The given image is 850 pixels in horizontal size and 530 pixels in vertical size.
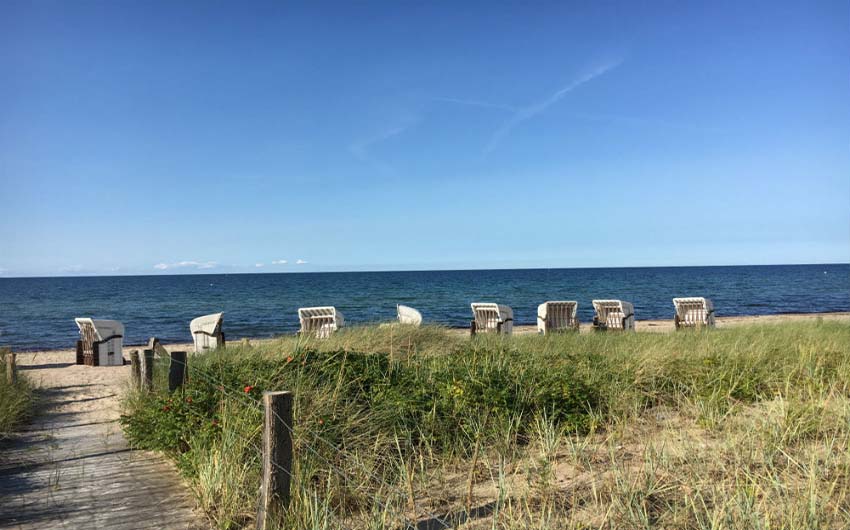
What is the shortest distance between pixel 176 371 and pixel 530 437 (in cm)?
351

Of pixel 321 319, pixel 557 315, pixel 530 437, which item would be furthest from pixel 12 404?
pixel 557 315

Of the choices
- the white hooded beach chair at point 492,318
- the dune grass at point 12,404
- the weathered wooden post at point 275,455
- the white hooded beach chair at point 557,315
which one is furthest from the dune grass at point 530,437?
the white hooded beach chair at point 557,315

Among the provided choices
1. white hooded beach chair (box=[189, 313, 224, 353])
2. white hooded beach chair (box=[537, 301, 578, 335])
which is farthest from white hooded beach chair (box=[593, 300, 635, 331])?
white hooded beach chair (box=[189, 313, 224, 353])

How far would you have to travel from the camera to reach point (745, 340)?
27.0 feet

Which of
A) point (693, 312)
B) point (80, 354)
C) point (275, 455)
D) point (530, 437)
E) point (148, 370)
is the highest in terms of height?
point (275, 455)

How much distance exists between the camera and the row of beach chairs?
11.9m

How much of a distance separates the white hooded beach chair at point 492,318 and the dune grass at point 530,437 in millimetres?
5715

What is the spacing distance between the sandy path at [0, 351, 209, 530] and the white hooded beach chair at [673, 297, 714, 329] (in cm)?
1230

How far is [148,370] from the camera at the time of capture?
6.37 metres

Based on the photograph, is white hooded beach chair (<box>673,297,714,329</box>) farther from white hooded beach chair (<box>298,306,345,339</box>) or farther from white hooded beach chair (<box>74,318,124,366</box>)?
white hooded beach chair (<box>74,318,124,366</box>)

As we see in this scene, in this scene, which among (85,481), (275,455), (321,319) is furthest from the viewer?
(321,319)

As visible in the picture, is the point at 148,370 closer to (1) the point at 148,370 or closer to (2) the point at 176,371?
(1) the point at 148,370

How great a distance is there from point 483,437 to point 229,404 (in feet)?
6.51

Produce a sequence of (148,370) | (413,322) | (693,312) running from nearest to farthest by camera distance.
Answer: (148,370) < (413,322) < (693,312)
